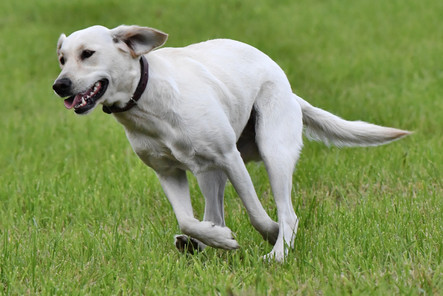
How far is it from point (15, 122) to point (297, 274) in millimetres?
5749

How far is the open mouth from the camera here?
3854mm

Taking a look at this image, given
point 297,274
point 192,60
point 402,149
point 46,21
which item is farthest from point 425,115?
point 46,21

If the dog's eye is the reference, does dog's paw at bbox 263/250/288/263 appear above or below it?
below

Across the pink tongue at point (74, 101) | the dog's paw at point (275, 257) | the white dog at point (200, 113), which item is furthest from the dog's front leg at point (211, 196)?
the pink tongue at point (74, 101)

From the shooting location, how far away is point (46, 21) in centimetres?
1530

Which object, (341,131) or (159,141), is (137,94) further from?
(341,131)

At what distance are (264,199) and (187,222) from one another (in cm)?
145

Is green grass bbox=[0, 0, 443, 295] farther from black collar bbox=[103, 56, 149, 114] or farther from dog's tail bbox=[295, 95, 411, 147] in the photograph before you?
black collar bbox=[103, 56, 149, 114]

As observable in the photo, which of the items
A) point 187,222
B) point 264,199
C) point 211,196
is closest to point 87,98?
point 187,222

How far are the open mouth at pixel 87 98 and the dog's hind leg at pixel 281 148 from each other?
3.76 feet

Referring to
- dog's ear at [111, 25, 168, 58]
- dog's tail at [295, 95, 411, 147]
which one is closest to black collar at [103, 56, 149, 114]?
dog's ear at [111, 25, 168, 58]

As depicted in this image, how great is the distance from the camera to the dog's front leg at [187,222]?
4141 millimetres

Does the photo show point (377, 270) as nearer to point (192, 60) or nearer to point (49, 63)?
point (192, 60)

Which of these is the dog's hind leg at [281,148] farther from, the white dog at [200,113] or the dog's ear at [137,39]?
the dog's ear at [137,39]
